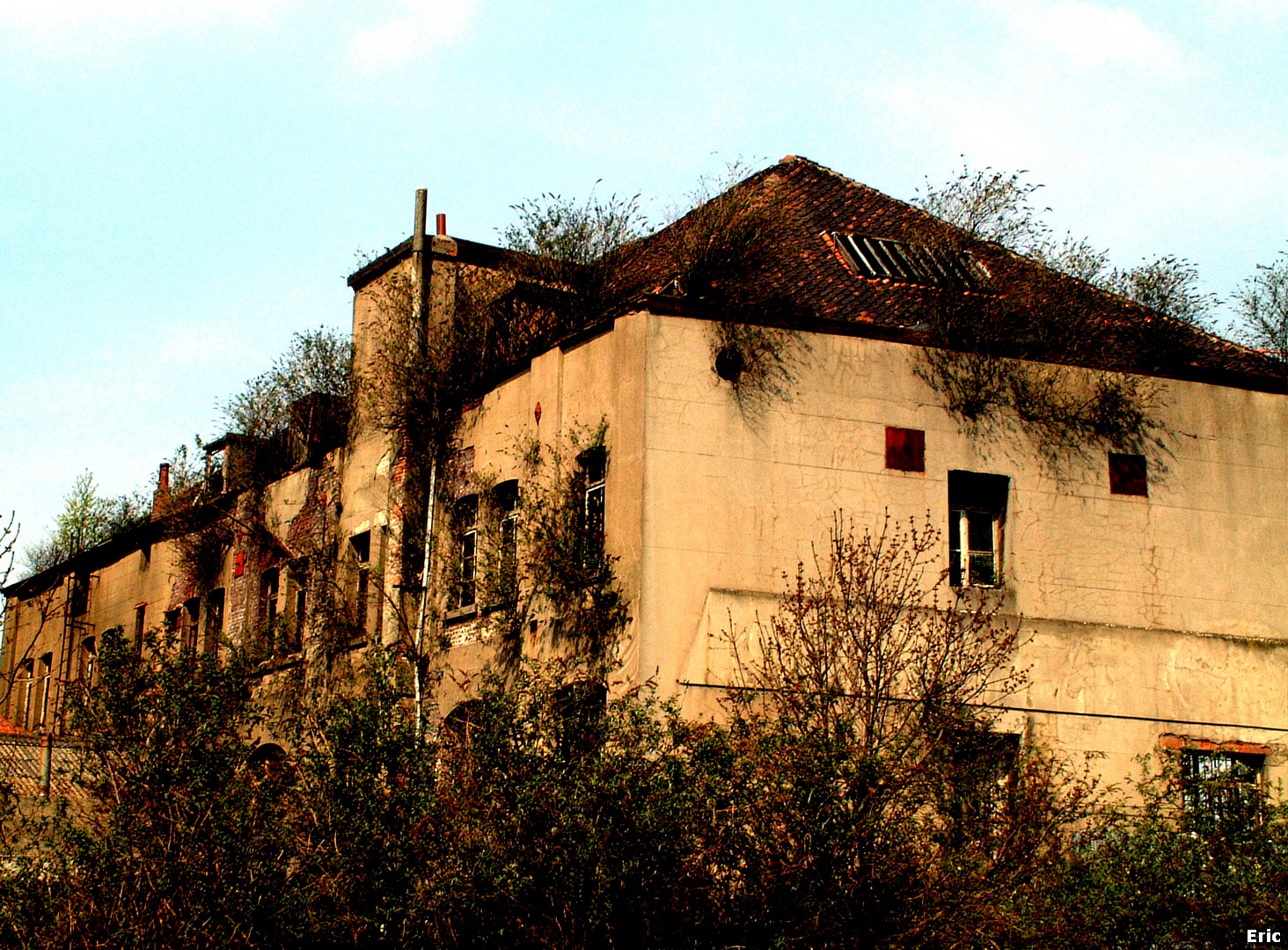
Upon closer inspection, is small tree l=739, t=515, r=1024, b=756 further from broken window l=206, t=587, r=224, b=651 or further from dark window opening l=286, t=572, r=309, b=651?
broken window l=206, t=587, r=224, b=651

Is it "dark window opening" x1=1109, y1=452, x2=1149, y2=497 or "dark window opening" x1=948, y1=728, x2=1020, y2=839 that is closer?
"dark window opening" x1=948, y1=728, x2=1020, y2=839

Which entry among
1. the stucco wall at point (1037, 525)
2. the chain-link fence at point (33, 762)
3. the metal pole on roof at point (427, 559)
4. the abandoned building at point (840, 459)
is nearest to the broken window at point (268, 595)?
the abandoned building at point (840, 459)

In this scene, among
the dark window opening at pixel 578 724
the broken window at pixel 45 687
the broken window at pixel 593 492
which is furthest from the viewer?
A: the broken window at pixel 45 687

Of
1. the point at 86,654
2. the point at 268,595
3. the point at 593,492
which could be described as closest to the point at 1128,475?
the point at 593,492

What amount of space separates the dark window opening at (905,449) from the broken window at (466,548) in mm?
5327

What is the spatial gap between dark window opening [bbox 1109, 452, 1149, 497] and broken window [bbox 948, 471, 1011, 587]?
157 cm

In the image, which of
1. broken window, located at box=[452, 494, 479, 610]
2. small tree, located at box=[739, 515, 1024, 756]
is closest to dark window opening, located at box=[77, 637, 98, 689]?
broken window, located at box=[452, 494, 479, 610]

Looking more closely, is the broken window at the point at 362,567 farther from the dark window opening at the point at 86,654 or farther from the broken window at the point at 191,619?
the dark window opening at the point at 86,654

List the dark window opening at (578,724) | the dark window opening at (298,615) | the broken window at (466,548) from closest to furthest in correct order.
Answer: the dark window opening at (578,724) → the broken window at (466,548) → the dark window opening at (298,615)

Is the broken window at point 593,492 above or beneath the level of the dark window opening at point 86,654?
above

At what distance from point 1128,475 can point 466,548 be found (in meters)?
8.61

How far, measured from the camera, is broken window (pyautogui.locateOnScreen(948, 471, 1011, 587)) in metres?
20.5

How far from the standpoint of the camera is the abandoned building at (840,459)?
1950cm

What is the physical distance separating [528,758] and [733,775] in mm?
1697
